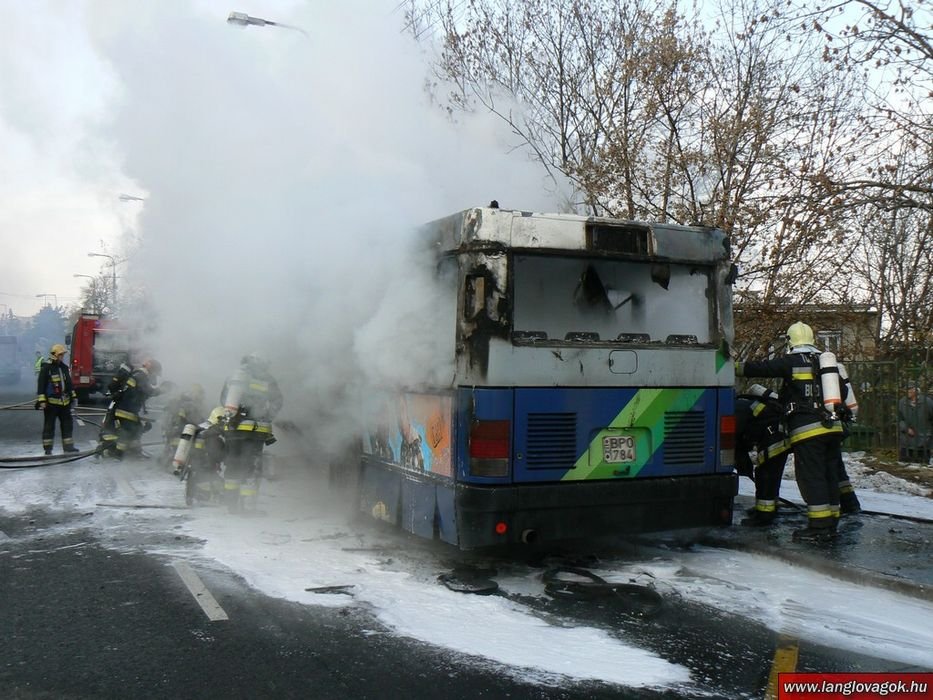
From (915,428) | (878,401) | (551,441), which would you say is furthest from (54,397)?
(878,401)

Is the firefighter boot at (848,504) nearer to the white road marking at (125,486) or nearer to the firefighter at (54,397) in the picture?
the white road marking at (125,486)

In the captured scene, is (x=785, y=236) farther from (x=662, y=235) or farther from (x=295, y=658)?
(x=295, y=658)

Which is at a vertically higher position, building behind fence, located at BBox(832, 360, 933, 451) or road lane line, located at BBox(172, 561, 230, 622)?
building behind fence, located at BBox(832, 360, 933, 451)

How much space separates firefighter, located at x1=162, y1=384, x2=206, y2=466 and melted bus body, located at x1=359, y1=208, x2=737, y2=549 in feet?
15.1

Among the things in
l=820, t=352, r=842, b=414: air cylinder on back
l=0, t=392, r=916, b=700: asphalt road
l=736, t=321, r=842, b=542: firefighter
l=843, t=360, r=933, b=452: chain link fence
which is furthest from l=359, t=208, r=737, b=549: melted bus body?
l=843, t=360, r=933, b=452: chain link fence

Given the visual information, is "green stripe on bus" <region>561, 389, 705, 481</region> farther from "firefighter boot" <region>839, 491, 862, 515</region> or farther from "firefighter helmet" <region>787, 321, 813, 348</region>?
"firefighter boot" <region>839, 491, 862, 515</region>

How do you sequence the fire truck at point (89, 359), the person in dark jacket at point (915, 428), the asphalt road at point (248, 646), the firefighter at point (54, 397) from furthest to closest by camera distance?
the fire truck at point (89, 359) → the firefighter at point (54, 397) → the person in dark jacket at point (915, 428) → the asphalt road at point (248, 646)

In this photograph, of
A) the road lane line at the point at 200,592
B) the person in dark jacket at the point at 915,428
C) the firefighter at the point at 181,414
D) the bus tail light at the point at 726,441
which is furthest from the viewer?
the person in dark jacket at the point at 915,428

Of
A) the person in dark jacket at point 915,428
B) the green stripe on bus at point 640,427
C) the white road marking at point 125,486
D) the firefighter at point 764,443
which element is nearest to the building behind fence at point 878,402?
the person in dark jacket at point 915,428

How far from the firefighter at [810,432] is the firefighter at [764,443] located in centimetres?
33

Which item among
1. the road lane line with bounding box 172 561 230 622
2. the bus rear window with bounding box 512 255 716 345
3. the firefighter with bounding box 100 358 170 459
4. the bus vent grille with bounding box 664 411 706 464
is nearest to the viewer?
the road lane line with bounding box 172 561 230 622

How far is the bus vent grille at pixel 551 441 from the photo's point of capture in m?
5.68

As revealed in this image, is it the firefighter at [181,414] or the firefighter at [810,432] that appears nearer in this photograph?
the firefighter at [810,432]

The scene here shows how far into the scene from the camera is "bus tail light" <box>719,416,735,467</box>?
6387 mm
